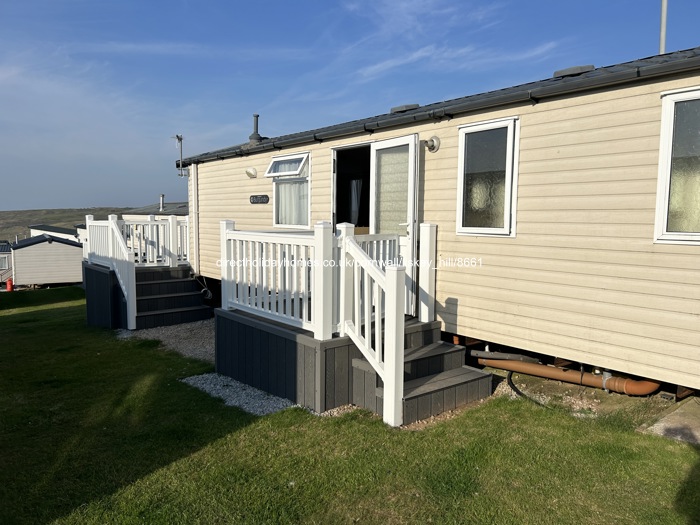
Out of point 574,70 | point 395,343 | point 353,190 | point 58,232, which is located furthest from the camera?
point 58,232

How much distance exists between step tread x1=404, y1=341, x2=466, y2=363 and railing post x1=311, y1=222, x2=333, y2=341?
2.47 ft

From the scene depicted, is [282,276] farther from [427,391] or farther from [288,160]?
[288,160]

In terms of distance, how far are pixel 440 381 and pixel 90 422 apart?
2.87m

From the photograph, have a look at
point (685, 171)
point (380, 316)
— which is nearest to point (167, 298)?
point (380, 316)

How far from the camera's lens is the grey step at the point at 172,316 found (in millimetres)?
7839

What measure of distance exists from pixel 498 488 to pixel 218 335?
11.2 ft

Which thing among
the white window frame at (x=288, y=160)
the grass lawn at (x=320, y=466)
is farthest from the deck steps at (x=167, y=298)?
the grass lawn at (x=320, y=466)

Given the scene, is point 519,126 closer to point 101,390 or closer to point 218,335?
point 218,335

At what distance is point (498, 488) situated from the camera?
2.74m

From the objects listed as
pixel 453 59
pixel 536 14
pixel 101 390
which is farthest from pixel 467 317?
pixel 453 59

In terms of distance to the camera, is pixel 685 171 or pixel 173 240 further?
pixel 173 240

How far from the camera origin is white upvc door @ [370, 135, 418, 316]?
5008mm

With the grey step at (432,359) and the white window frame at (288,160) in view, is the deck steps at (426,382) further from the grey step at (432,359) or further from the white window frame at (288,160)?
the white window frame at (288,160)

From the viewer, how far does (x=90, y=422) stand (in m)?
3.78
